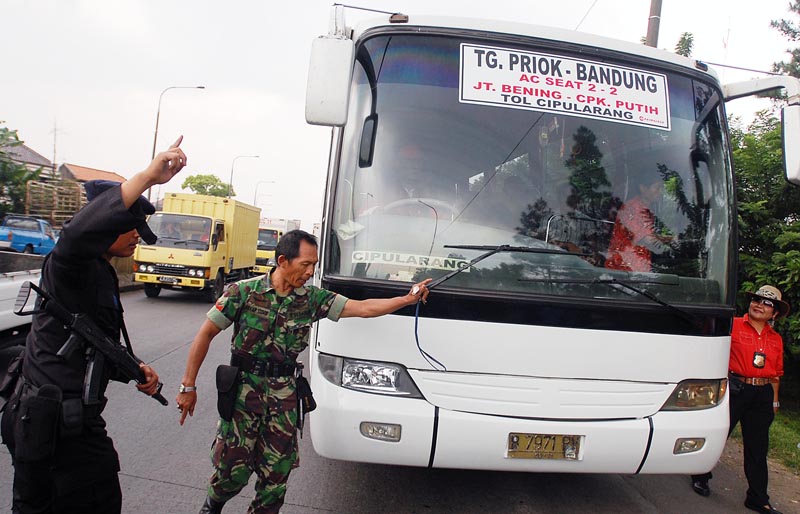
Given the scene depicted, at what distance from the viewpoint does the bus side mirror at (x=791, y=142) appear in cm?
334

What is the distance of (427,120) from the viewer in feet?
10.7

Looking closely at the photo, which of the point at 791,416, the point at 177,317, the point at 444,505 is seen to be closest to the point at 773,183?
the point at 791,416

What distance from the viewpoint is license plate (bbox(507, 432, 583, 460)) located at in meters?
3.02

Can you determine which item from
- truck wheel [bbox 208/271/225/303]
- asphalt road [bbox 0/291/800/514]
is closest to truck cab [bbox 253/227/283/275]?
truck wheel [bbox 208/271/225/303]

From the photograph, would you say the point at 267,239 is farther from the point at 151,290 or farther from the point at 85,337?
the point at 85,337

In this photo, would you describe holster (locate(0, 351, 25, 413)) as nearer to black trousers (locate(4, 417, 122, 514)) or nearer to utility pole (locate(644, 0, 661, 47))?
black trousers (locate(4, 417, 122, 514))

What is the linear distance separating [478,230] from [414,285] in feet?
1.57

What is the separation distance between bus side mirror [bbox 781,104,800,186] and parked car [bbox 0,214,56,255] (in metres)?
23.5

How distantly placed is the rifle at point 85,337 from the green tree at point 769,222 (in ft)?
19.8

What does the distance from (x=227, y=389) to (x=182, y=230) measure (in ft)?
40.4

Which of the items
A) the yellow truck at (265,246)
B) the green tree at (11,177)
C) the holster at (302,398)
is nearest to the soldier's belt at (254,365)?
the holster at (302,398)

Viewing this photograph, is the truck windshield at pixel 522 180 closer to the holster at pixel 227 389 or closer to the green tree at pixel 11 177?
the holster at pixel 227 389

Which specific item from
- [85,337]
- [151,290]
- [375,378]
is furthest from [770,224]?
[151,290]

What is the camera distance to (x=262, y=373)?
280 centimetres
